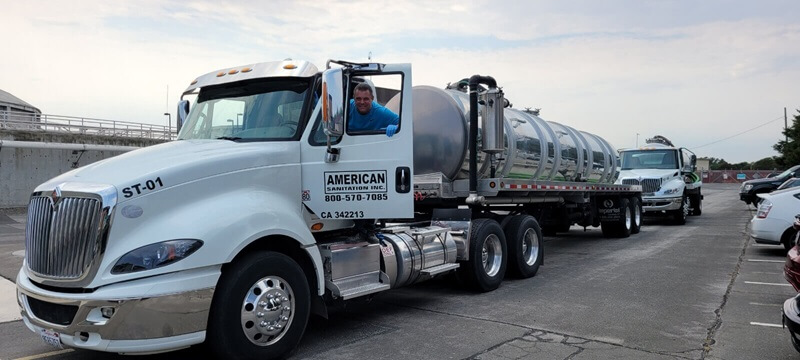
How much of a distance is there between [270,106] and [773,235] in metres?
10.2

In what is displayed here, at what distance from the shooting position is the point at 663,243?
14.1 metres

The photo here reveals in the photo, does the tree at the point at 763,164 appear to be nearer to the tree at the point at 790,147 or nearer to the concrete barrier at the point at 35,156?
the tree at the point at 790,147

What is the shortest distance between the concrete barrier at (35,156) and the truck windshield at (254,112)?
2437 centimetres

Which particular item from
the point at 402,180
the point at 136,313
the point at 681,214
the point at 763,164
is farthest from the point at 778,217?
the point at 763,164

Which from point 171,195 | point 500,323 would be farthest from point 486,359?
point 171,195

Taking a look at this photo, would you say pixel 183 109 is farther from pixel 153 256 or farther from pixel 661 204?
pixel 661 204

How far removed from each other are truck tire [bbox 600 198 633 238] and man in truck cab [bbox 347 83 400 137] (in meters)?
10.7

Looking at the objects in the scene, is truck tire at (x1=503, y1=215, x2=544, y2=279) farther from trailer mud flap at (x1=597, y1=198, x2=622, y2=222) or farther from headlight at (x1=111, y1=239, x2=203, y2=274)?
trailer mud flap at (x1=597, y1=198, x2=622, y2=222)

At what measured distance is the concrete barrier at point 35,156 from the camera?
2545 cm

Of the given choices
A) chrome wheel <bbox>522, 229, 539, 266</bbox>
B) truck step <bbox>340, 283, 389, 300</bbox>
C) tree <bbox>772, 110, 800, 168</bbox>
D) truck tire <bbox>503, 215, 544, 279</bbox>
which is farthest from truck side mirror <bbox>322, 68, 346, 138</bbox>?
tree <bbox>772, 110, 800, 168</bbox>

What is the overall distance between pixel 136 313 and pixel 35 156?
89.4ft

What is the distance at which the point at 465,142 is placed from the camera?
8.10 meters

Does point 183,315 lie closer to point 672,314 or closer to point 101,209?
point 101,209

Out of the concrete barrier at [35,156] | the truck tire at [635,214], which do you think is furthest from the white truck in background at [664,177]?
the concrete barrier at [35,156]
